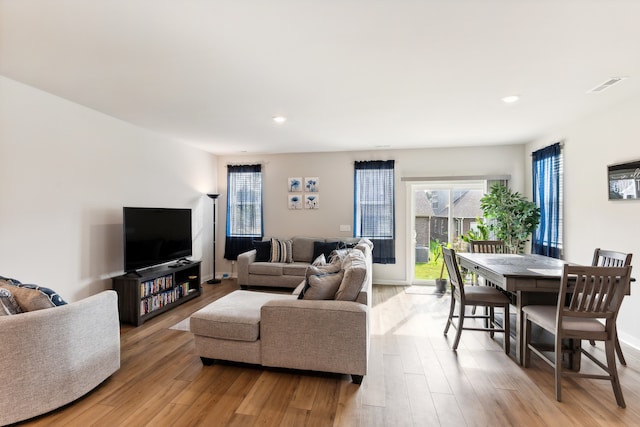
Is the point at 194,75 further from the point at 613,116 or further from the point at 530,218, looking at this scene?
the point at 530,218

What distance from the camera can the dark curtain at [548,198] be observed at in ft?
13.3

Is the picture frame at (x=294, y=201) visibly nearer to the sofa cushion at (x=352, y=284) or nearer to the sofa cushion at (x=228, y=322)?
the sofa cushion at (x=228, y=322)

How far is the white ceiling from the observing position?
170cm

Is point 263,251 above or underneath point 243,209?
underneath

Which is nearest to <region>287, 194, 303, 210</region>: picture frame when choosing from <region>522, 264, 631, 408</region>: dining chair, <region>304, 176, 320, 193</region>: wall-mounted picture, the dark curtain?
<region>304, 176, 320, 193</region>: wall-mounted picture

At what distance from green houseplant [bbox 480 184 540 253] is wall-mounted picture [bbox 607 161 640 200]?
1185mm

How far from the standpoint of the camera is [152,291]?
3.71m

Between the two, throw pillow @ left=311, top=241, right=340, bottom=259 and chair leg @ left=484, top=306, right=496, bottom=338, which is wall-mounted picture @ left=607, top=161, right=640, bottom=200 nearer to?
chair leg @ left=484, top=306, right=496, bottom=338

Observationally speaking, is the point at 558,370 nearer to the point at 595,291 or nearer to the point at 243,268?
the point at 595,291

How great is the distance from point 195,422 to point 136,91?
291cm

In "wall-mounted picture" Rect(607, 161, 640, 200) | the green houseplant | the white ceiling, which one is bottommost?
the green houseplant

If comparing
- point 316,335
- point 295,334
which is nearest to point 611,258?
point 316,335

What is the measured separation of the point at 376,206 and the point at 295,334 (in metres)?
3.56

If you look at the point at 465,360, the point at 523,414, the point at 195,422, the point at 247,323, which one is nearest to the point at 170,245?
the point at 247,323
